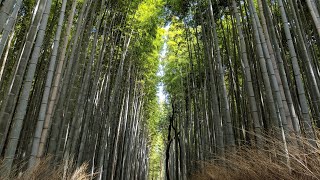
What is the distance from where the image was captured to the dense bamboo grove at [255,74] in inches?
111

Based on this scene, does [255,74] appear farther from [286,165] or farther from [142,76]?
[142,76]

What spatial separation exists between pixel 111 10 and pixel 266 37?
4.23m

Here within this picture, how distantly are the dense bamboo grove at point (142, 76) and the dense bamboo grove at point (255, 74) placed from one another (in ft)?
0.08

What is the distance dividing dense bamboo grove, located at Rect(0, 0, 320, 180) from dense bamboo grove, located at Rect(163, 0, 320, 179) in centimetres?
2

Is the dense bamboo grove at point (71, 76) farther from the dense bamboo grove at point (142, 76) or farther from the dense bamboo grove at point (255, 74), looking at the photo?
the dense bamboo grove at point (255, 74)

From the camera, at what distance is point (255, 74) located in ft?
16.5

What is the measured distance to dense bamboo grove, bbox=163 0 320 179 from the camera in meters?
2.82

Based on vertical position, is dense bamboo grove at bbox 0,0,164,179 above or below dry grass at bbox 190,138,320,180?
above

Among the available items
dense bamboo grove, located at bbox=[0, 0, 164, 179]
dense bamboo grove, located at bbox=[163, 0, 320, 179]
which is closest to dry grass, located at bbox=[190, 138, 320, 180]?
dense bamboo grove, located at bbox=[163, 0, 320, 179]

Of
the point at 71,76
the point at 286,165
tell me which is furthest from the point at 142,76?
the point at 286,165

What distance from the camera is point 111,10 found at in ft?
21.2

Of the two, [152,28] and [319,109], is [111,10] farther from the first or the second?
[319,109]

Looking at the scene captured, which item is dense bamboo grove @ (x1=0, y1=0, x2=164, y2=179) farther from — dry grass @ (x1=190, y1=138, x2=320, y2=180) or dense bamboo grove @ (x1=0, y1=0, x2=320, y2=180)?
dry grass @ (x1=190, y1=138, x2=320, y2=180)

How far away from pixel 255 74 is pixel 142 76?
6.74 metres
